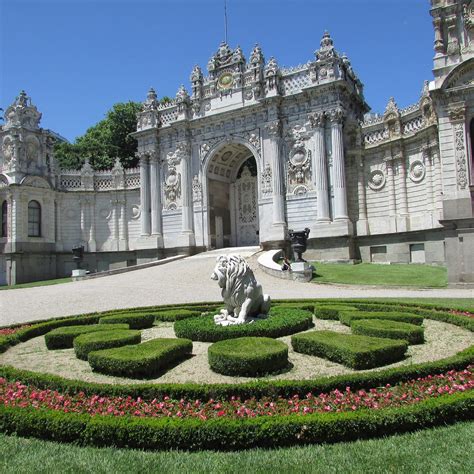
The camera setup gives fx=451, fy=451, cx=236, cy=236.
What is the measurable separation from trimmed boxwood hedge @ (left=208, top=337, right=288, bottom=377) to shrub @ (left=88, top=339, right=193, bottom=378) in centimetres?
84

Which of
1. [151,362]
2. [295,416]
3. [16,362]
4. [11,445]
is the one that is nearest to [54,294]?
[16,362]

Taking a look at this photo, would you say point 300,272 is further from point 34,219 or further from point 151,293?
point 34,219

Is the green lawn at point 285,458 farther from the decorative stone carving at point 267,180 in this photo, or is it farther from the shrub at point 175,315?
the decorative stone carving at point 267,180

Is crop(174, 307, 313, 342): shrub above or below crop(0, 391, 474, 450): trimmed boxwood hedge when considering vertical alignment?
above

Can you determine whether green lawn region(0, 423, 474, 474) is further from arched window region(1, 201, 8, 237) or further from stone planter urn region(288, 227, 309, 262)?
arched window region(1, 201, 8, 237)

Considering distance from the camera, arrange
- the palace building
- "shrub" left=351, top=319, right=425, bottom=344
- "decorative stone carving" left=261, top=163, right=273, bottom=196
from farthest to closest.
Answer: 1. "decorative stone carving" left=261, top=163, right=273, bottom=196
2. the palace building
3. "shrub" left=351, top=319, right=425, bottom=344

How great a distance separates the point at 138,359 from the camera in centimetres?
745

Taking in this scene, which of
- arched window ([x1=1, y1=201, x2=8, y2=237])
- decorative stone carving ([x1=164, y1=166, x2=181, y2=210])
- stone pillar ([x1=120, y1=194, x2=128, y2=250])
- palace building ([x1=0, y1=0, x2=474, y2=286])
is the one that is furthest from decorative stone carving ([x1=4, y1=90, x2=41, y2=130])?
decorative stone carving ([x1=164, y1=166, x2=181, y2=210])

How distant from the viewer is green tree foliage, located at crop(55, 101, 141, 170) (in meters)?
54.0

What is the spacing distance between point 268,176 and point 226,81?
920cm

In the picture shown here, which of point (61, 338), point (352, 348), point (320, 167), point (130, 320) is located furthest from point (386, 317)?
point (320, 167)

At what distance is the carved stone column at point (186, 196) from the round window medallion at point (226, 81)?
226 inches

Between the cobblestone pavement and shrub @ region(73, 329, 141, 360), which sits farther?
the cobblestone pavement

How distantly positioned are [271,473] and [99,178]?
42.2 m
